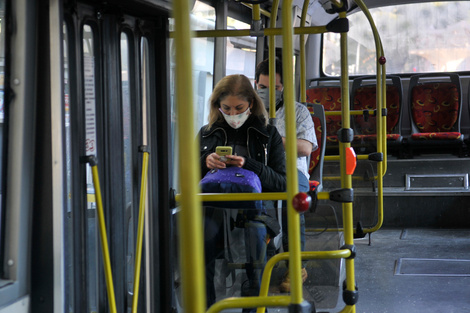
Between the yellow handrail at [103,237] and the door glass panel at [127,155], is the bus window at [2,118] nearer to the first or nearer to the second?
the yellow handrail at [103,237]

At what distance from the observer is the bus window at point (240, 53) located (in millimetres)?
5164

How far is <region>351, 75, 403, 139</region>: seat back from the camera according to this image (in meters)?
7.67

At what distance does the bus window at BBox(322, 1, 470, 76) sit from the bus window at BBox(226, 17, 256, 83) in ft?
8.90

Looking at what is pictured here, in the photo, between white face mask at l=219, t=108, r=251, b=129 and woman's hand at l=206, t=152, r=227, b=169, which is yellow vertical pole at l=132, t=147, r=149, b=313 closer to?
woman's hand at l=206, t=152, r=227, b=169

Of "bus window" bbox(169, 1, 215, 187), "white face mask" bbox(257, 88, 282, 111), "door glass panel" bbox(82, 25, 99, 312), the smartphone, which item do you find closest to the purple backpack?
the smartphone

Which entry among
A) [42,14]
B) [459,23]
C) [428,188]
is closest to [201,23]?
[42,14]

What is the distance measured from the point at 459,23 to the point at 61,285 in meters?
6.82

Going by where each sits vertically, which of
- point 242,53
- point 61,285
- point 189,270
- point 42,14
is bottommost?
point 61,285

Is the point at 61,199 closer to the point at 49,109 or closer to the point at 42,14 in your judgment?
the point at 49,109

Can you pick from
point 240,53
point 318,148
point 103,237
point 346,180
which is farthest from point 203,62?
point 103,237

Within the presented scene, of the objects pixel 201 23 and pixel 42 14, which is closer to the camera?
pixel 42 14

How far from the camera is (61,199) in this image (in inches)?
85.0

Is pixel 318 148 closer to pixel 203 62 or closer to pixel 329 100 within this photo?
pixel 203 62

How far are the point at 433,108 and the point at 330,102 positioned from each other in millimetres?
1226
